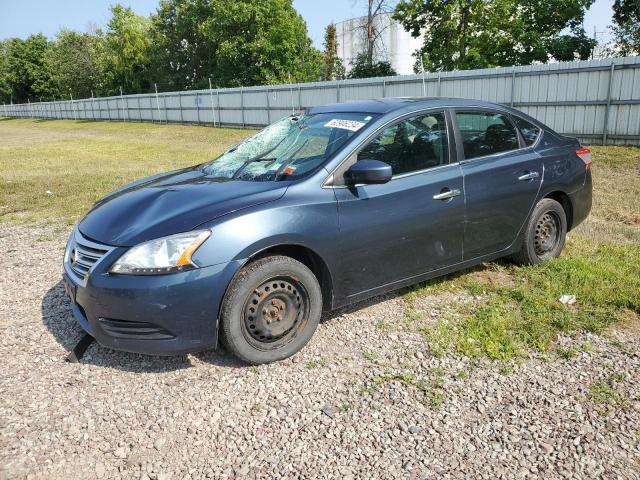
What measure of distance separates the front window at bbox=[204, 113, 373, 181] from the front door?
255 mm

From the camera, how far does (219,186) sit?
11.7 ft

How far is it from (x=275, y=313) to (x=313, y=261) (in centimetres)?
43

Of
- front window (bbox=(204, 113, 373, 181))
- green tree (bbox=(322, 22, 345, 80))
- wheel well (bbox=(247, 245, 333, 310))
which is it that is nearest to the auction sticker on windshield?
front window (bbox=(204, 113, 373, 181))

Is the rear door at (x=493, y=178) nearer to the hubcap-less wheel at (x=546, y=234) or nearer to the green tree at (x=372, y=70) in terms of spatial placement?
the hubcap-less wheel at (x=546, y=234)

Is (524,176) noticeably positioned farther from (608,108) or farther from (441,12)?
(441,12)

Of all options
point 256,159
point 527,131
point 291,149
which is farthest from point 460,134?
point 256,159

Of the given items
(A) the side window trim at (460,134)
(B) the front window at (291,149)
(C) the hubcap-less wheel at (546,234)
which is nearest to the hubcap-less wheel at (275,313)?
(B) the front window at (291,149)

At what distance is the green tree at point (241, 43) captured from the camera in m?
42.8

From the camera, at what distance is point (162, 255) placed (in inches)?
118

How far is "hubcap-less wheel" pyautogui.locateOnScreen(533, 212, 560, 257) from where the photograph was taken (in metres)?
4.81

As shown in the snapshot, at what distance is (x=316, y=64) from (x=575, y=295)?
4625cm

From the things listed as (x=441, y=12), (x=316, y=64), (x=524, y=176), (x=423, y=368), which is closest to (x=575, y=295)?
(x=524, y=176)

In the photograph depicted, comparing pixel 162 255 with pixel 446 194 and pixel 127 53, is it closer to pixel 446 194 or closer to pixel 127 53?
pixel 446 194

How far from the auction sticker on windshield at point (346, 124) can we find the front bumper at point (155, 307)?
1388mm
